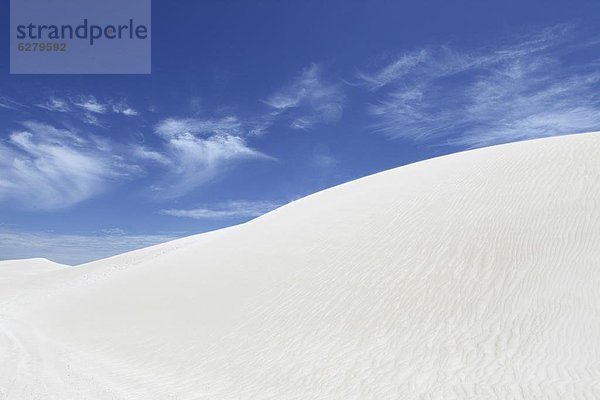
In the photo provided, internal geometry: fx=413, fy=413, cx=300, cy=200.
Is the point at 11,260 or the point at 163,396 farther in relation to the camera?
the point at 11,260

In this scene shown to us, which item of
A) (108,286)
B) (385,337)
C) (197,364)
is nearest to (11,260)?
(108,286)

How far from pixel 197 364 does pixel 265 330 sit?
72.6 inches

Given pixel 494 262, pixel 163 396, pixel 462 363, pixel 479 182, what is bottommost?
pixel 163 396

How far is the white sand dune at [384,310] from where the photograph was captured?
7551mm

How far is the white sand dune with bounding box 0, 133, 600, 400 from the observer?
297 inches

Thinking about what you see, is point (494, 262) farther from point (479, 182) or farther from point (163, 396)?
point (163, 396)

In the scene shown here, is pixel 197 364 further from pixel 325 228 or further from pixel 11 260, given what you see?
pixel 11 260

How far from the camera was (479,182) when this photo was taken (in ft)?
48.2

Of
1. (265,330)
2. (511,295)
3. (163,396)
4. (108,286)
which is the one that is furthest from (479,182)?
(108,286)

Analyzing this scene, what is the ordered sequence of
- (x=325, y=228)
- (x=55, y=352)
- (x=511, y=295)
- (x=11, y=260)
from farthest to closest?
(x=11, y=260) < (x=325, y=228) < (x=55, y=352) < (x=511, y=295)

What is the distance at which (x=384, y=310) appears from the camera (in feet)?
32.2

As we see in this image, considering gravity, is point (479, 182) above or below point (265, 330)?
above

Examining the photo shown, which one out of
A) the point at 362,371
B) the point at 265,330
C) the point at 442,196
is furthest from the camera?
the point at 442,196

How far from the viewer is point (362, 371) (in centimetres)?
801
